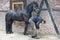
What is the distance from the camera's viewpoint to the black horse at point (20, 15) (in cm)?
397

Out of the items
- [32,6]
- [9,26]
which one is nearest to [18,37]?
[9,26]

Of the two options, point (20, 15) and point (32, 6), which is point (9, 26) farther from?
point (32, 6)

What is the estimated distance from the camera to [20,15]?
4074mm

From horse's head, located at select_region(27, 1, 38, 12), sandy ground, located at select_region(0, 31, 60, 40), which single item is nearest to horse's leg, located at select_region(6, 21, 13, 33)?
sandy ground, located at select_region(0, 31, 60, 40)

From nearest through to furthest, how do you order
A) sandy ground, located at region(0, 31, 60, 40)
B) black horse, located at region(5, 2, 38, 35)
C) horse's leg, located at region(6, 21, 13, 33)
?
sandy ground, located at region(0, 31, 60, 40)
black horse, located at region(5, 2, 38, 35)
horse's leg, located at region(6, 21, 13, 33)

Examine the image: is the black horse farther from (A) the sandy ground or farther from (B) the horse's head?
(A) the sandy ground

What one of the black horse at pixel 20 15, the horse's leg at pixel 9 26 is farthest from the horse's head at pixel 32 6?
the horse's leg at pixel 9 26

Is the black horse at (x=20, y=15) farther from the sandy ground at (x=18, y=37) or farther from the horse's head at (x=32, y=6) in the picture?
the sandy ground at (x=18, y=37)

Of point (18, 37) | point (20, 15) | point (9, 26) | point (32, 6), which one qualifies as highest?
point (32, 6)

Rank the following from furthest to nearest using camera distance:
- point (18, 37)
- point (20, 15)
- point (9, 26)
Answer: point (9, 26) → point (20, 15) → point (18, 37)

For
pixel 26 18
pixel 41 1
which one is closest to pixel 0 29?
pixel 26 18

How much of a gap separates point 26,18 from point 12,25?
1.49 feet

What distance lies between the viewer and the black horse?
3.97 m

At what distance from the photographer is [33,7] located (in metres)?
3.95
